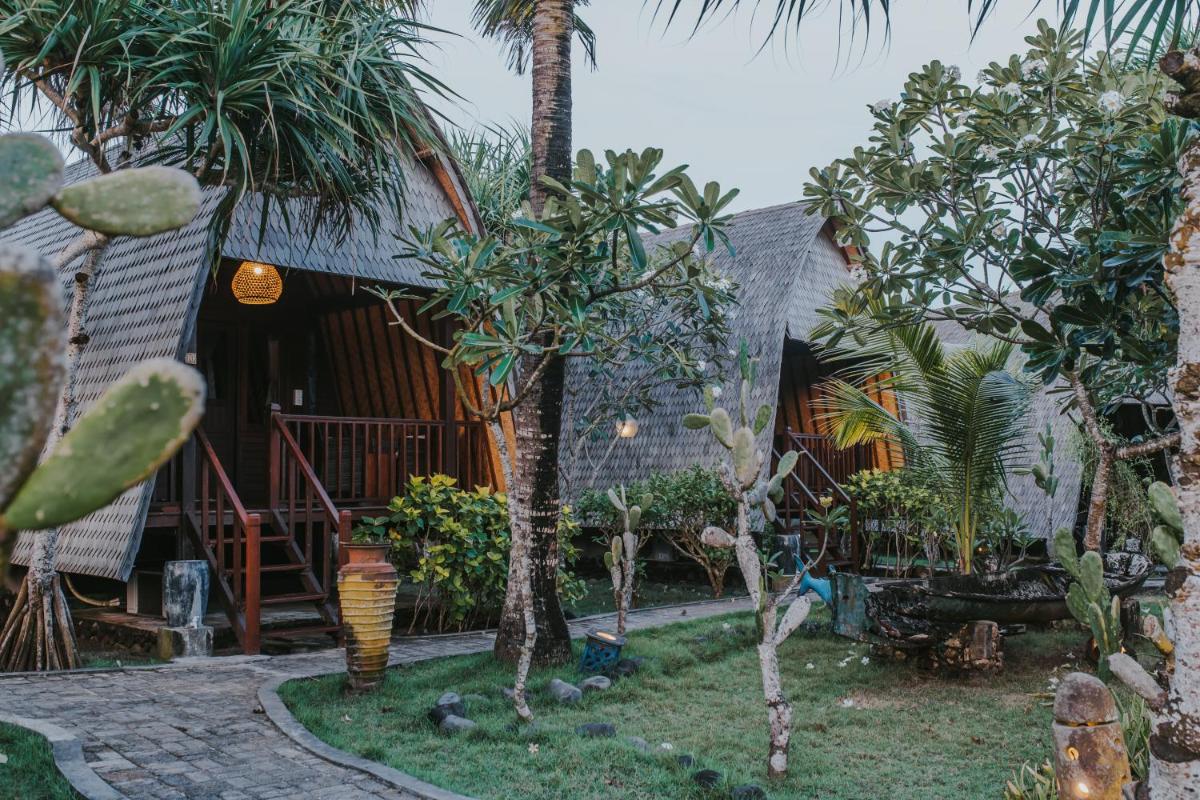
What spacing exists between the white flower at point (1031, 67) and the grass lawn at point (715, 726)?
3682mm

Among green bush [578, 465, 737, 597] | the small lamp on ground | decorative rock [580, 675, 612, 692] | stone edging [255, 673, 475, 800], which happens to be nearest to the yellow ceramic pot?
stone edging [255, 673, 475, 800]

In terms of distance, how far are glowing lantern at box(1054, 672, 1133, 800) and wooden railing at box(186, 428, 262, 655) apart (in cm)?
561

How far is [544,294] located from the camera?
5867 millimetres

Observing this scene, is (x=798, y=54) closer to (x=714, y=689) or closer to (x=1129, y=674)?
(x=1129, y=674)

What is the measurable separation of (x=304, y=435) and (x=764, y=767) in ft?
29.6

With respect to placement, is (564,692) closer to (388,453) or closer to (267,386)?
(388,453)

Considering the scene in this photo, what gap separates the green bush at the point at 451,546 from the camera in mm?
8250

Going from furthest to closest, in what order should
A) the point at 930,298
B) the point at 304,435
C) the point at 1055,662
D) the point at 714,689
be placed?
the point at 304,435 → the point at 1055,662 → the point at 714,689 → the point at 930,298

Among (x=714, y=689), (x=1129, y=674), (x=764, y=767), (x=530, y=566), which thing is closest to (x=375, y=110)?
(x=530, y=566)

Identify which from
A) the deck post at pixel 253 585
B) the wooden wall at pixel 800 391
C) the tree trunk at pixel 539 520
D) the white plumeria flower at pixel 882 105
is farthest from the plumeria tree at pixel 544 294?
the wooden wall at pixel 800 391

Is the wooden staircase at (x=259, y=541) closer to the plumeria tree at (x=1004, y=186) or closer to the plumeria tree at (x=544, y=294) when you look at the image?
the plumeria tree at (x=544, y=294)

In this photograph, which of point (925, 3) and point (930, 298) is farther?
point (930, 298)

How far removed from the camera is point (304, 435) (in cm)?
1258

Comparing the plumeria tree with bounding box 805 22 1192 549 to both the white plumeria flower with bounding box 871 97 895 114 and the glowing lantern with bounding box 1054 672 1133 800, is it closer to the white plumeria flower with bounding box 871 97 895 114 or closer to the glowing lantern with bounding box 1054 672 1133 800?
the white plumeria flower with bounding box 871 97 895 114
